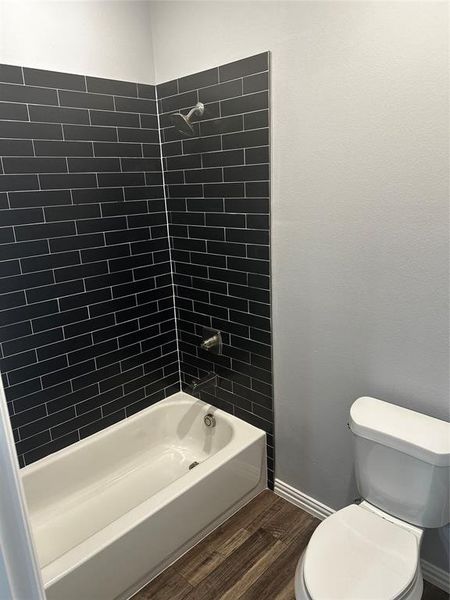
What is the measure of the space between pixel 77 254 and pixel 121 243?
26 centimetres

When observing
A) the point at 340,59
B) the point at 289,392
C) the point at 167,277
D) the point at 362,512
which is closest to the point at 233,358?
the point at 289,392

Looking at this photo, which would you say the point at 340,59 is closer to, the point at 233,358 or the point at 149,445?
the point at 233,358

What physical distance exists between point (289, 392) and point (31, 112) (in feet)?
5.77

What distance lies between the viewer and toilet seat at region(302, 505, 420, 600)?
128 centimetres

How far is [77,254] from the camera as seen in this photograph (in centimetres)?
208

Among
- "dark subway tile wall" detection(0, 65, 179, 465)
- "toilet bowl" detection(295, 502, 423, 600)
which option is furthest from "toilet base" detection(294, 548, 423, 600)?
"dark subway tile wall" detection(0, 65, 179, 465)

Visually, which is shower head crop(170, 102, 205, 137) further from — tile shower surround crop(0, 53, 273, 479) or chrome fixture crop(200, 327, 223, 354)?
chrome fixture crop(200, 327, 223, 354)

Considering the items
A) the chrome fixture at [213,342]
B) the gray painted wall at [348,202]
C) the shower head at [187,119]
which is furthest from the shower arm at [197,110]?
→ the chrome fixture at [213,342]

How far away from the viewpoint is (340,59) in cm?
155

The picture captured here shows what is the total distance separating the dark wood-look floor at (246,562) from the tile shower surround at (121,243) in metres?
0.31

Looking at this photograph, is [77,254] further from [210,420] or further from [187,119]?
[210,420]

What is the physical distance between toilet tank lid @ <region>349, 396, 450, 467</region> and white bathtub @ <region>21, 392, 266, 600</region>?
29.3 inches

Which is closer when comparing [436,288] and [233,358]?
[436,288]

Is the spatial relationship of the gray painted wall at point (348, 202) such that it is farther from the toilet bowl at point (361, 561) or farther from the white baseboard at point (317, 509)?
the toilet bowl at point (361, 561)
